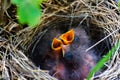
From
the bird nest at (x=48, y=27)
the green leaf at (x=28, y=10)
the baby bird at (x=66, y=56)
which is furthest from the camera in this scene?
the baby bird at (x=66, y=56)

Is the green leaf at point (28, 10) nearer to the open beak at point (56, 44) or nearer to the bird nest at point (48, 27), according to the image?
the bird nest at point (48, 27)

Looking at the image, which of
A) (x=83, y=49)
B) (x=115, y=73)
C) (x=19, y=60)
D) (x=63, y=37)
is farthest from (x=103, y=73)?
(x=19, y=60)

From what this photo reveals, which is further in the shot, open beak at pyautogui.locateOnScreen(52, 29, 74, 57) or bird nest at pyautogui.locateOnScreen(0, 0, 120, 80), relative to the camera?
open beak at pyautogui.locateOnScreen(52, 29, 74, 57)

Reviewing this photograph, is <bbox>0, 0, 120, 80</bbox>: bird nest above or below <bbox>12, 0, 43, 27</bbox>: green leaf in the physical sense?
below

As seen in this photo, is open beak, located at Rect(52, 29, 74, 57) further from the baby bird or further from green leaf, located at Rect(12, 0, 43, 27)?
green leaf, located at Rect(12, 0, 43, 27)

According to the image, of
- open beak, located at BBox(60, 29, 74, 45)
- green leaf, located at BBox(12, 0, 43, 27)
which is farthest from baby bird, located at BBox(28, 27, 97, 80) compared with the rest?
green leaf, located at BBox(12, 0, 43, 27)

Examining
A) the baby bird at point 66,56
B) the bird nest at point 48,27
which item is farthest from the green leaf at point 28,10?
the baby bird at point 66,56
